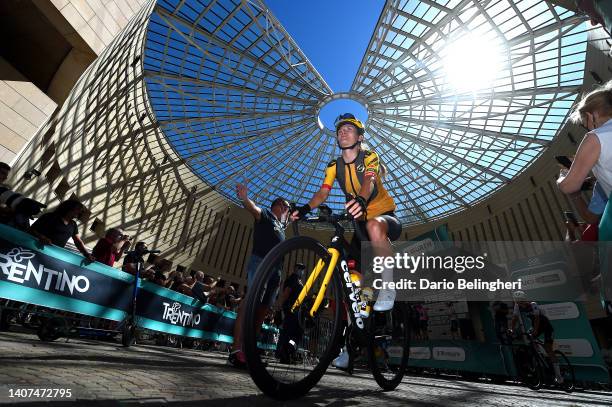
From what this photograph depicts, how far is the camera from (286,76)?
29.2 metres

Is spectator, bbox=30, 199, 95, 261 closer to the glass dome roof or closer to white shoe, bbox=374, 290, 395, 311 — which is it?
white shoe, bbox=374, 290, 395, 311

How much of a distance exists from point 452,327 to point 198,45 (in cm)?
2448

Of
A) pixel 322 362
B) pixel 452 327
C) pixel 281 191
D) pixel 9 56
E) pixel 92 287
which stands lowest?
pixel 322 362

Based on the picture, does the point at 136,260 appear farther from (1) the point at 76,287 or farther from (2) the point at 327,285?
(2) the point at 327,285

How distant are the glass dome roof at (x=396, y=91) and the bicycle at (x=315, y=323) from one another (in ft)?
82.6

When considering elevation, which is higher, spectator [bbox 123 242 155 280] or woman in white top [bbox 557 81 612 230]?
spectator [bbox 123 242 155 280]

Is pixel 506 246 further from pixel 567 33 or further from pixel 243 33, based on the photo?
pixel 243 33

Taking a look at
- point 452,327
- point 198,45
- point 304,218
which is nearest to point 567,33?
point 452,327

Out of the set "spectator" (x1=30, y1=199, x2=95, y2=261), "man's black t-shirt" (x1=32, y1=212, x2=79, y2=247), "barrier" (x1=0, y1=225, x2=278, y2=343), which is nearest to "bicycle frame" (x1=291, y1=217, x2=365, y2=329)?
"barrier" (x1=0, y1=225, x2=278, y2=343)

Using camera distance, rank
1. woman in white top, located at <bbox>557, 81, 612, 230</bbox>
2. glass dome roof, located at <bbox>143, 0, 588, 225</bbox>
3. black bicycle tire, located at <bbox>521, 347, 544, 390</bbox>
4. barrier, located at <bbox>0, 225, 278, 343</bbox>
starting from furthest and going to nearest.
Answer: glass dome roof, located at <bbox>143, 0, 588, 225</bbox> → black bicycle tire, located at <bbox>521, 347, 544, 390</bbox> → barrier, located at <bbox>0, 225, 278, 343</bbox> → woman in white top, located at <bbox>557, 81, 612, 230</bbox>

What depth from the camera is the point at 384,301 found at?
273 cm

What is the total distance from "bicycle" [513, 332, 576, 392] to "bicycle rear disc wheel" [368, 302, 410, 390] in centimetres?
595

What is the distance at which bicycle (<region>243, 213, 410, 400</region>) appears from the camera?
1823 mm

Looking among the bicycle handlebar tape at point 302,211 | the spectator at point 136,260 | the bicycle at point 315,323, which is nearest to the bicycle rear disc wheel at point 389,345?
the bicycle at point 315,323
